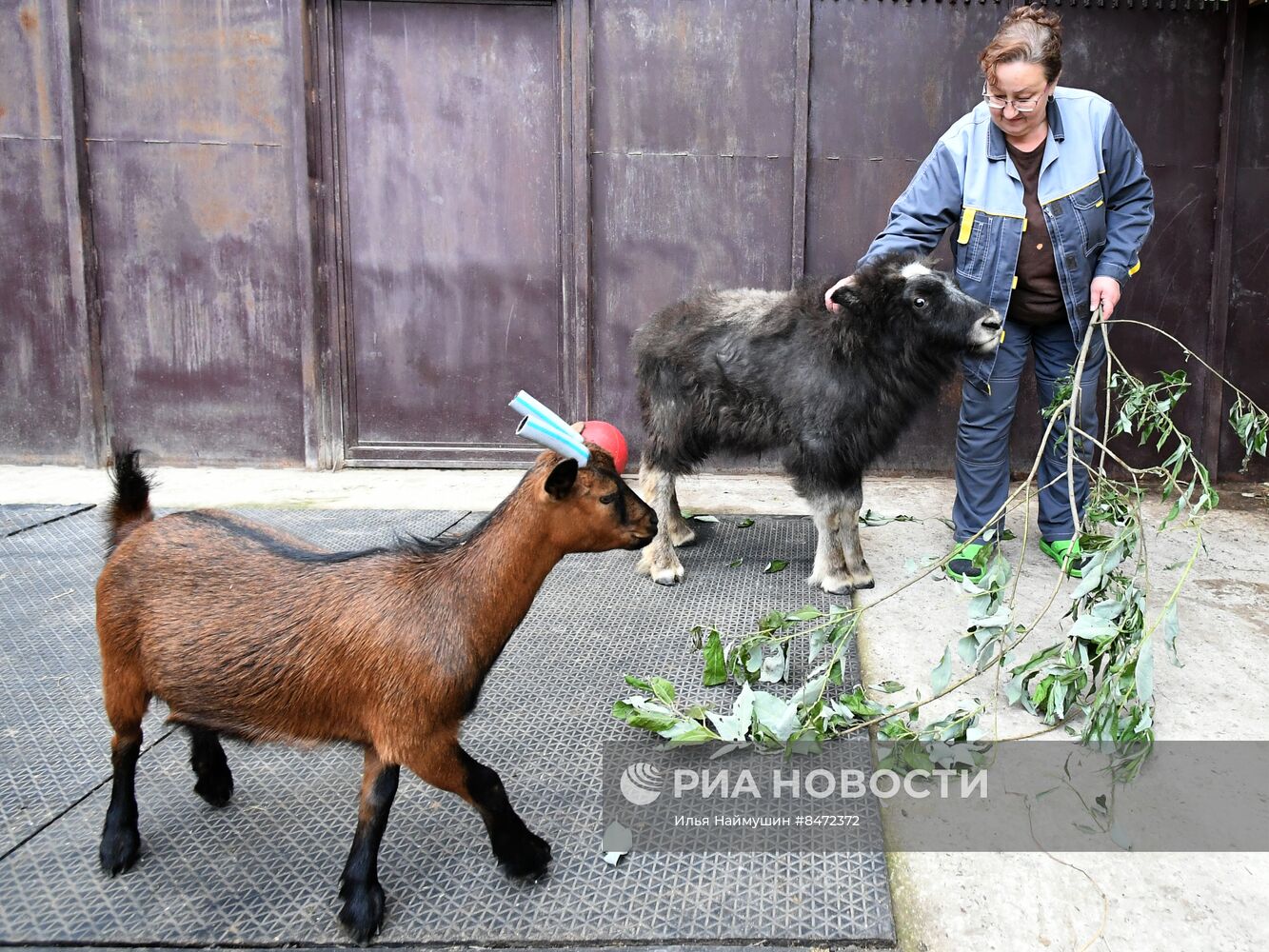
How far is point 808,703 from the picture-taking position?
2877 millimetres

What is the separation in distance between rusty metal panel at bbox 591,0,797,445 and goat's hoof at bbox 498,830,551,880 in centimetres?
435

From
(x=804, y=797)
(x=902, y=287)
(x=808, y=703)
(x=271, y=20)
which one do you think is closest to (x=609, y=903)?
(x=804, y=797)

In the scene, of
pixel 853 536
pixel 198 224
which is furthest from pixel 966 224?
pixel 198 224

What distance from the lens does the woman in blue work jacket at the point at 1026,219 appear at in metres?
3.98

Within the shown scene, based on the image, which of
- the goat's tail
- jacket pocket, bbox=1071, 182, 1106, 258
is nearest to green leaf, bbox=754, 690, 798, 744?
the goat's tail

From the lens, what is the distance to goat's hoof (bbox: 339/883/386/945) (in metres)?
2.06

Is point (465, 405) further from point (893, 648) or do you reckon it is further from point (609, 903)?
point (609, 903)

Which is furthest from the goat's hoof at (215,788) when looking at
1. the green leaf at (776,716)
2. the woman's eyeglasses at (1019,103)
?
the woman's eyeglasses at (1019,103)

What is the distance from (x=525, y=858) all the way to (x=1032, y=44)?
11.6 feet

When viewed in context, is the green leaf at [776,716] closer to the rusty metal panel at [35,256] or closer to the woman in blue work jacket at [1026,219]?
the woman in blue work jacket at [1026,219]

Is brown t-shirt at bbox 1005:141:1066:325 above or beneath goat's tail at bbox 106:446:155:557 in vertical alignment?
above

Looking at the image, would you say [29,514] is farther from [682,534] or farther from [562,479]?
[562,479]

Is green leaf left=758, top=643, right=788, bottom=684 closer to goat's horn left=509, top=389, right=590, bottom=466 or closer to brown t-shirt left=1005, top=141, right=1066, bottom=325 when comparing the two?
goat's horn left=509, top=389, right=590, bottom=466

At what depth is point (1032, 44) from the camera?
3.87 meters
